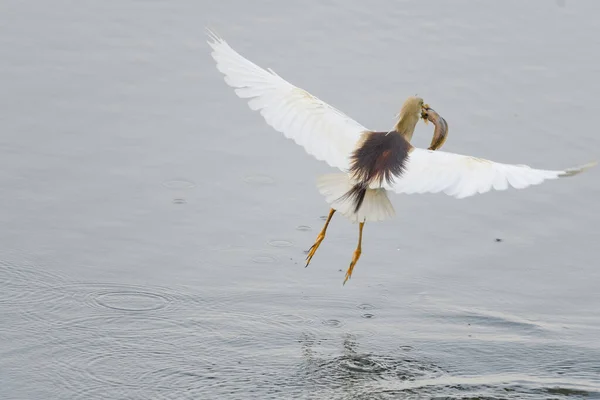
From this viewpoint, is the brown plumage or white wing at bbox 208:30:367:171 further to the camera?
white wing at bbox 208:30:367:171

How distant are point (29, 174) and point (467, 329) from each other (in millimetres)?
3027

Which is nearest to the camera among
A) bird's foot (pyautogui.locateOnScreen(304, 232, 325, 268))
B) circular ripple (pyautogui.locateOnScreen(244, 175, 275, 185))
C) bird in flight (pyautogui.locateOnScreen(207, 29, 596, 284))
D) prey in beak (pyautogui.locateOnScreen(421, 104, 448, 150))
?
bird in flight (pyautogui.locateOnScreen(207, 29, 596, 284))

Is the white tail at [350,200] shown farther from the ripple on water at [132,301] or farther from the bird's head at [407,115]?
the ripple on water at [132,301]

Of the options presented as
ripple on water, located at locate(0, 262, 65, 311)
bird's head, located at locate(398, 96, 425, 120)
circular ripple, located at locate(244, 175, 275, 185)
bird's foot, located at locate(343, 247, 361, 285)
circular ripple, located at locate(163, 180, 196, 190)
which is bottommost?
ripple on water, located at locate(0, 262, 65, 311)

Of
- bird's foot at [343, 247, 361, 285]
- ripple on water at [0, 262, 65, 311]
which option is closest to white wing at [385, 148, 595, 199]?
bird's foot at [343, 247, 361, 285]

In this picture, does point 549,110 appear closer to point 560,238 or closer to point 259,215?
point 560,238

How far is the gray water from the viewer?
17.9 feet

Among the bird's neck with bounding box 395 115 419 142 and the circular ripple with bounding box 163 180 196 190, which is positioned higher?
the bird's neck with bounding box 395 115 419 142

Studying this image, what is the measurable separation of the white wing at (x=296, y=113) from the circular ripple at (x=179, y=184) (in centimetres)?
95

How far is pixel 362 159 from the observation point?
607 centimetres

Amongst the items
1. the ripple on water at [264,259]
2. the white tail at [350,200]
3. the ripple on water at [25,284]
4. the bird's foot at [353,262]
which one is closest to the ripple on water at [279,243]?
the ripple on water at [264,259]

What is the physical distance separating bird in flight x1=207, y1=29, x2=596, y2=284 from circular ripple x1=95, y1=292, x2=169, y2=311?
0.95 metres

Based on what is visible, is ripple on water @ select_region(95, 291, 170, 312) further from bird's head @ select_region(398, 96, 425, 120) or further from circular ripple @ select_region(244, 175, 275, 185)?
bird's head @ select_region(398, 96, 425, 120)

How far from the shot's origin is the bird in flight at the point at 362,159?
5.58m
